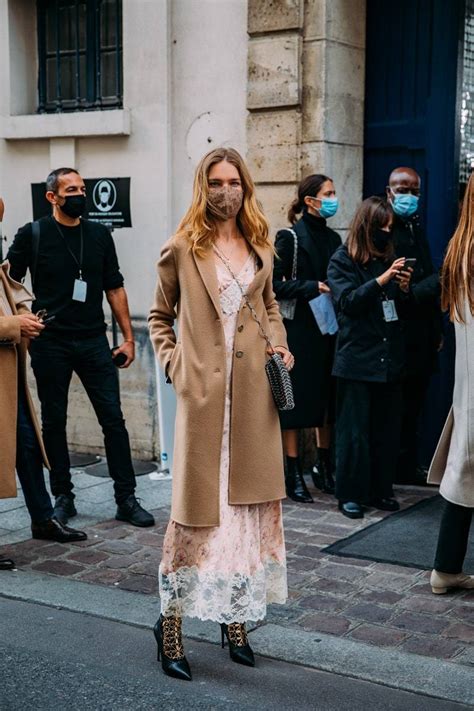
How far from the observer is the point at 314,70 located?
7930 millimetres

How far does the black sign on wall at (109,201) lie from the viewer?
8844 mm

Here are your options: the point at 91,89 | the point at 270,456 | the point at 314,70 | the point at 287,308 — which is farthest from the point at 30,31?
the point at 270,456

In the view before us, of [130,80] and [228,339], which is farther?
[130,80]

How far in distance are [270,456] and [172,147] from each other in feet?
14.5

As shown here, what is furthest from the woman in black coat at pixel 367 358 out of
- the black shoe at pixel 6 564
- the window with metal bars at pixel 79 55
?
the window with metal bars at pixel 79 55

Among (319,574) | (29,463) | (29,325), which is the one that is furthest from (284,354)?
(29,463)

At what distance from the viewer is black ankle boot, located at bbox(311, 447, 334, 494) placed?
7789mm

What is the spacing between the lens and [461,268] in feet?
17.5

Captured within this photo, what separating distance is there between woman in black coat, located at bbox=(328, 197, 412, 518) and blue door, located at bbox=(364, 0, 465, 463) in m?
0.96

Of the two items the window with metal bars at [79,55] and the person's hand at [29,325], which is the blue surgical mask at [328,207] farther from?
the window with metal bars at [79,55]

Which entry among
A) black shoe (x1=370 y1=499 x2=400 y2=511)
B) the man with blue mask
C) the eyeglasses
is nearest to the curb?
black shoe (x1=370 y1=499 x2=400 y2=511)

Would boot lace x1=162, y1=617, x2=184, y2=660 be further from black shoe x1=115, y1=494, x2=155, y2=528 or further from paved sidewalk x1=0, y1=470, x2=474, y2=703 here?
black shoe x1=115, y1=494, x2=155, y2=528

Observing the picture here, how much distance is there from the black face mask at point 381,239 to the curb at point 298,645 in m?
2.60

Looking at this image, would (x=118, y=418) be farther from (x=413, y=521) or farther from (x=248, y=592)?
(x=248, y=592)
